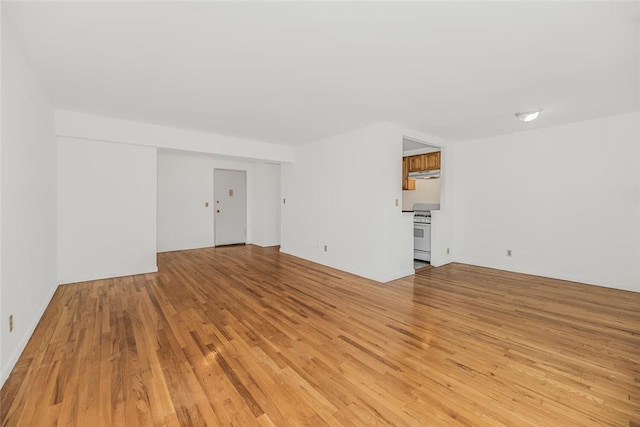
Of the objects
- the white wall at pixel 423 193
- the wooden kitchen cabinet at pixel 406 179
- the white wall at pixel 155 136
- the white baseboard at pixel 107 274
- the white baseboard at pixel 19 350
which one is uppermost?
the white wall at pixel 155 136

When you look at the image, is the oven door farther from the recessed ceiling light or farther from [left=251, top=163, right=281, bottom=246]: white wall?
[left=251, top=163, right=281, bottom=246]: white wall

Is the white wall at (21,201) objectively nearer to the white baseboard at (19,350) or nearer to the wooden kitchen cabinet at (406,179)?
the white baseboard at (19,350)

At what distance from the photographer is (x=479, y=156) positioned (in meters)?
5.28

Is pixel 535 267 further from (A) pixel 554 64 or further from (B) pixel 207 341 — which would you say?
(B) pixel 207 341

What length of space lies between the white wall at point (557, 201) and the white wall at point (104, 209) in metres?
5.95

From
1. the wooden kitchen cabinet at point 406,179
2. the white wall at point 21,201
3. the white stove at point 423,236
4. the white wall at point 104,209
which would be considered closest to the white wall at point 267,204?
the white wall at point 104,209

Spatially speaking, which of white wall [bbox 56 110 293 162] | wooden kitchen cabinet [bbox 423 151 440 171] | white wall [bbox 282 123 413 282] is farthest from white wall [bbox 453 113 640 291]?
white wall [bbox 56 110 293 162]

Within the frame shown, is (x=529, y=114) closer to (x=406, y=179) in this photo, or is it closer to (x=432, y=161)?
(x=432, y=161)

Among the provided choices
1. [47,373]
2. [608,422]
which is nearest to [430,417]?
[608,422]

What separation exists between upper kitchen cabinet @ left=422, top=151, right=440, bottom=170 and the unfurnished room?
0.03m

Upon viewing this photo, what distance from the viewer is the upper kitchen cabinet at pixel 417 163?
5914 millimetres

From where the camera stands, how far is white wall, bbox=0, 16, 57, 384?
1.91m

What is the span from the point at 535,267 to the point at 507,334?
285 centimetres

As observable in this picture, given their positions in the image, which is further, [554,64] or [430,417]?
[554,64]
